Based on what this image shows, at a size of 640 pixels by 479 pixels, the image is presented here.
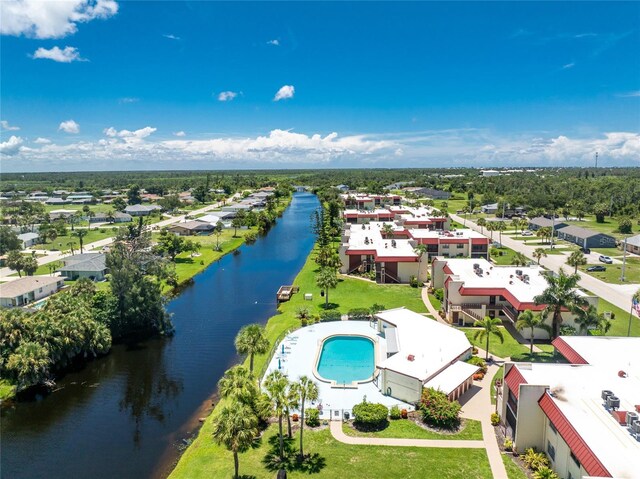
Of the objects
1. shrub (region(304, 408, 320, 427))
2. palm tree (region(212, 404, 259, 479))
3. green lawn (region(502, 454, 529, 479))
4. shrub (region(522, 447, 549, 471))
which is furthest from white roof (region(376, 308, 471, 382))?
palm tree (region(212, 404, 259, 479))

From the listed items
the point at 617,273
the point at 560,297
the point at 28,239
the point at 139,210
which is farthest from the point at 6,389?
the point at 139,210

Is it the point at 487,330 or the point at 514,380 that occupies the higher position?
the point at 514,380

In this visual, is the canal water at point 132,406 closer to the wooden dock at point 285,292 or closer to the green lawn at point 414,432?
the wooden dock at point 285,292

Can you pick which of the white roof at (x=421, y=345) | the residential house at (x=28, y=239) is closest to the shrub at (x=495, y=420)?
the white roof at (x=421, y=345)

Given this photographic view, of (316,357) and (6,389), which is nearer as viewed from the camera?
(6,389)

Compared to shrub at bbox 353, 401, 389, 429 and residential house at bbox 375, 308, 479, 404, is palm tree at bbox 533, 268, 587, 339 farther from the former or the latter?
shrub at bbox 353, 401, 389, 429

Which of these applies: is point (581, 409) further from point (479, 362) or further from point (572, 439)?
point (479, 362)
